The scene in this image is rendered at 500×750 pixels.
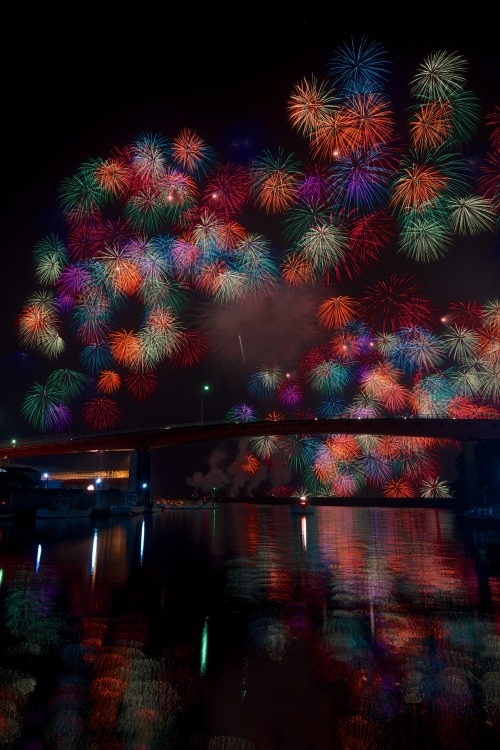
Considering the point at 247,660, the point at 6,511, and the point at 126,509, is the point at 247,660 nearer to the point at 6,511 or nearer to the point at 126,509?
the point at 6,511

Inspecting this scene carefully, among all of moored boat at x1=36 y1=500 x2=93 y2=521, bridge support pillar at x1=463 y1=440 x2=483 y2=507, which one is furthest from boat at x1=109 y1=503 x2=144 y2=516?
bridge support pillar at x1=463 y1=440 x2=483 y2=507

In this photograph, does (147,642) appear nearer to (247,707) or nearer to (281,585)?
(247,707)

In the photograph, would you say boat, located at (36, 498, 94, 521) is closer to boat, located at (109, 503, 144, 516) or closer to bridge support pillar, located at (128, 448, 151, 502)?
boat, located at (109, 503, 144, 516)

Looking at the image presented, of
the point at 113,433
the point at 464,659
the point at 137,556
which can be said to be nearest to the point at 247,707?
the point at 464,659

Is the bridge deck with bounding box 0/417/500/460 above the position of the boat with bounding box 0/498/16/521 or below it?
above

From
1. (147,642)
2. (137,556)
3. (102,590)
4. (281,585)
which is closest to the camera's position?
(147,642)
